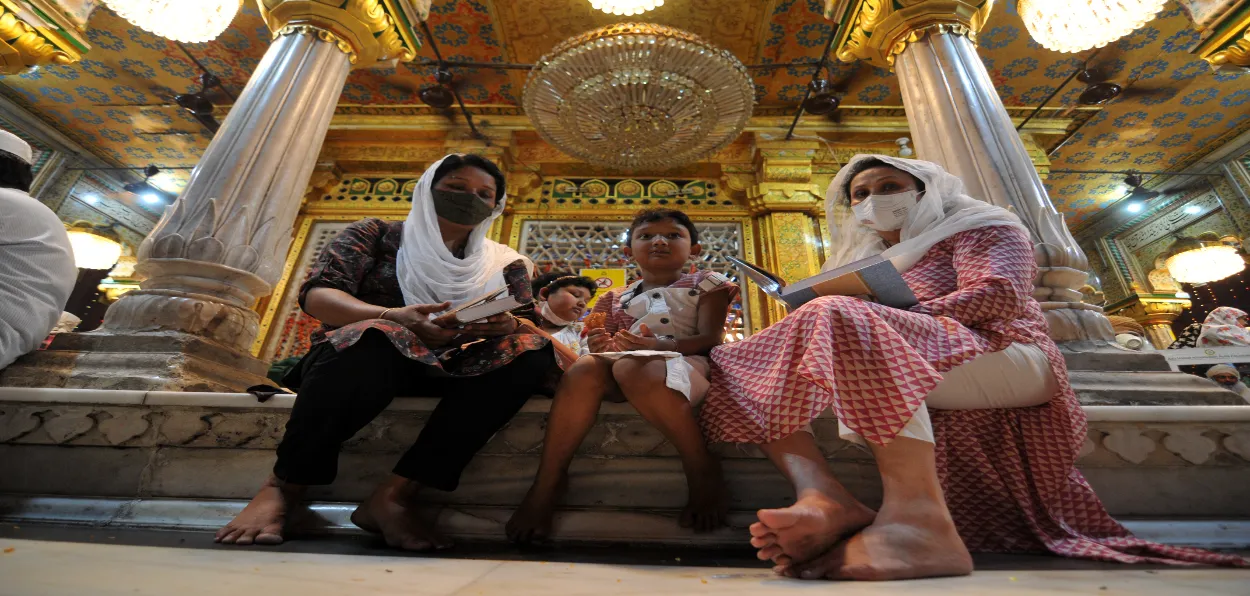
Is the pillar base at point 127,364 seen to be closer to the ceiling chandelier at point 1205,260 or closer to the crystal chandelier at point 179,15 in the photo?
the crystal chandelier at point 179,15

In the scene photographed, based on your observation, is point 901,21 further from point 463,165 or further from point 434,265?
point 434,265

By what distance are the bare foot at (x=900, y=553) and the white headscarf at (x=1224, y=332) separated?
12.8 feet

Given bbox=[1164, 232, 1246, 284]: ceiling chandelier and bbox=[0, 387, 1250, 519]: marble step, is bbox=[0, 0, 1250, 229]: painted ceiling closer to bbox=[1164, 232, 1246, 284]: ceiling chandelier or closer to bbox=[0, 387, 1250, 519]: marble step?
bbox=[1164, 232, 1246, 284]: ceiling chandelier

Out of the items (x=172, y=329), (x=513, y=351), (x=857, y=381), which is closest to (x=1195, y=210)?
(x=857, y=381)

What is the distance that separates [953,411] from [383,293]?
1635 mm

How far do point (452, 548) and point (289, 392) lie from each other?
2.81ft

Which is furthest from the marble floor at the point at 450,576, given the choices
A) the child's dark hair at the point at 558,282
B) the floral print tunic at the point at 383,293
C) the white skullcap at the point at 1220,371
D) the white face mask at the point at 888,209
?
the white skullcap at the point at 1220,371

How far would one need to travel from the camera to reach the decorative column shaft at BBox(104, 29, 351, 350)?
6.66ft

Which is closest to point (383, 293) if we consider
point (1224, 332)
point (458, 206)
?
point (458, 206)

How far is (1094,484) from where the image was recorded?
1341mm

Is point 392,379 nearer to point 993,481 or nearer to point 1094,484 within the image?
point 993,481

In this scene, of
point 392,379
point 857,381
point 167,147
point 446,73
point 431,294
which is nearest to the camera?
point 857,381

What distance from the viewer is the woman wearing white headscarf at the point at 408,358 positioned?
117cm

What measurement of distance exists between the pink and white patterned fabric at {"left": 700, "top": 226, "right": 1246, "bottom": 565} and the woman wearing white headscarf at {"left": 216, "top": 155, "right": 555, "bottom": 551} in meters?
0.60
